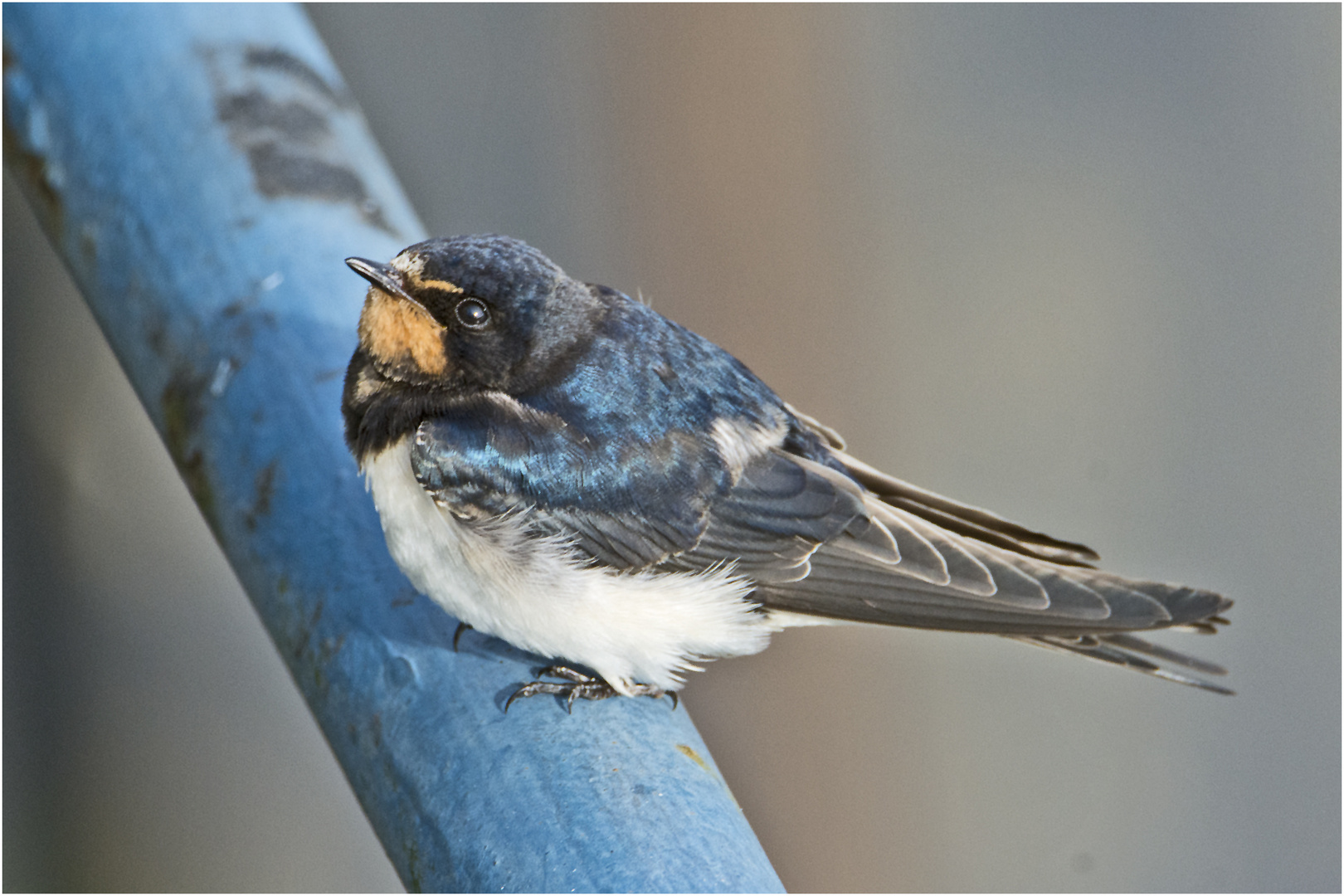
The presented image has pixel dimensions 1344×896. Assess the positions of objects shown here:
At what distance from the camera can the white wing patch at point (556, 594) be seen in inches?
51.5

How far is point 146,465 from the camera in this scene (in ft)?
8.68

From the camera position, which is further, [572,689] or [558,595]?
[558,595]

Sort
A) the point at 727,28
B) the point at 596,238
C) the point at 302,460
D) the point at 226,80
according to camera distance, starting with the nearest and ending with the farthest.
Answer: the point at 302,460 → the point at 226,80 → the point at 727,28 → the point at 596,238

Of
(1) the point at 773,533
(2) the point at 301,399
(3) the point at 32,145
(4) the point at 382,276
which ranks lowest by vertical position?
(1) the point at 773,533

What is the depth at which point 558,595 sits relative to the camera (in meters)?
1.38

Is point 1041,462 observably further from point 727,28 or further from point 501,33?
point 501,33

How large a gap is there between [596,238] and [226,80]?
1.51 m

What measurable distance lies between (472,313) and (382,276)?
10 centimetres

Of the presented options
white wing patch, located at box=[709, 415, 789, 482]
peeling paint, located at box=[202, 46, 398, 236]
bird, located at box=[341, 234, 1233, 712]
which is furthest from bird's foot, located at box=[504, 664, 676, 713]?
peeling paint, located at box=[202, 46, 398, 236]

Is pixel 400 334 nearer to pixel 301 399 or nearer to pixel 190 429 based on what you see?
pixel 301 399

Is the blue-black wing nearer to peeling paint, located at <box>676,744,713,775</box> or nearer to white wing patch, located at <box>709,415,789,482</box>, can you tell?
white wing patch, located at <box>709,415,789,482</box>

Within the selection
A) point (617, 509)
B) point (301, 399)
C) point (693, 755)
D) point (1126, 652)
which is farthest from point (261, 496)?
point (1126, 652)

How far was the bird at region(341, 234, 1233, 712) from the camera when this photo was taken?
4.44ft

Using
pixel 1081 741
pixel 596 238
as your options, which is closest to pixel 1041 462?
pixel 1081 741
